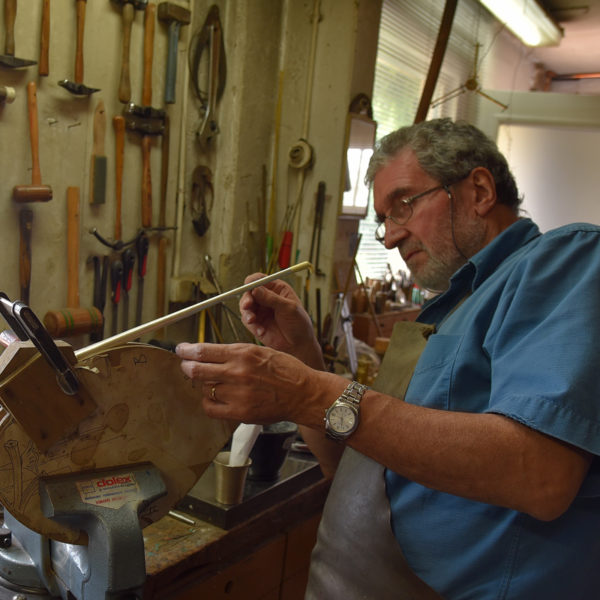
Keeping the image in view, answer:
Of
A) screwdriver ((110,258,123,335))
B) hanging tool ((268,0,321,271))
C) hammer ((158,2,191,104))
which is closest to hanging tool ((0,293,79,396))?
screwdriver ((110,258,123,335))

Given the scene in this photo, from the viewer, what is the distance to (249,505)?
1.70 meters

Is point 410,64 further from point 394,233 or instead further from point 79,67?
point 394,233

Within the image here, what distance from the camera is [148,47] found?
84.8 inches

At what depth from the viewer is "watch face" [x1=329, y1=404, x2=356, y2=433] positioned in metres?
0.96

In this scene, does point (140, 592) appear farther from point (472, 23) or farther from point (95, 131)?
point (472, 23)

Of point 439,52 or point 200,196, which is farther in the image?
point 439,52

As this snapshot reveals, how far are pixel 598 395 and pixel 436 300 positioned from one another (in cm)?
52

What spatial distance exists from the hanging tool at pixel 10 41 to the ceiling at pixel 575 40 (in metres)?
4.13

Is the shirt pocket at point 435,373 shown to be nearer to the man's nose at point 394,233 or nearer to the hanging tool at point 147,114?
the man's nose at point 394,233

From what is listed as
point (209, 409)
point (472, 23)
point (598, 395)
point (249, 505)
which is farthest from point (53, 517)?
point (472, 23)

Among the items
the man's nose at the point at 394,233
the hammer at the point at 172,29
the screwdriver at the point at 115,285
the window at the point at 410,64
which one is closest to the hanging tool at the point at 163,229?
the hammer at the point at 172,29

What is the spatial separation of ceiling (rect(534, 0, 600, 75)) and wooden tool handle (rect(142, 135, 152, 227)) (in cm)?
373

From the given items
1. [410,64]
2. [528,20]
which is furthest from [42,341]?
[528,20]

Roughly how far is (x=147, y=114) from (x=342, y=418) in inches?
62.6
